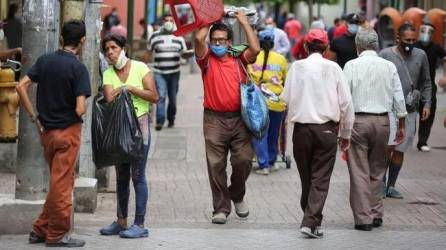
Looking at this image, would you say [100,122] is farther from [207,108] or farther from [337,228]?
[337,228]

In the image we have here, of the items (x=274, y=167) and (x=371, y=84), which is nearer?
(x=371, y=84)

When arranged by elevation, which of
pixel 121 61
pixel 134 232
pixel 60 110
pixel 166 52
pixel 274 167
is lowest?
pixel 274 167

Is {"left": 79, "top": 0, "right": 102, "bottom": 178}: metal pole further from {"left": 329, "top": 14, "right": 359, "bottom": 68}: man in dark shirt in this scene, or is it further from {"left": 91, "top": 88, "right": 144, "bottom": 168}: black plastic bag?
{"left": 329, "top": 14, "right": 359, "bottom": 68}: man in dark shirt

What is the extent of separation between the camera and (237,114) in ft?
33.5

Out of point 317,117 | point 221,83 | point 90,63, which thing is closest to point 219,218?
point 221,83

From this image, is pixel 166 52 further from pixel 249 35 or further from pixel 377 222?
pixel 377 222

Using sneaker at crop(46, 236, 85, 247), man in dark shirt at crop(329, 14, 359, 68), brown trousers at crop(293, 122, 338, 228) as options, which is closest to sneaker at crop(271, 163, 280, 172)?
man in dark shirt at crop(329, 14, 359, 68)

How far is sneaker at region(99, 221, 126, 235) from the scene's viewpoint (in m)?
9.52

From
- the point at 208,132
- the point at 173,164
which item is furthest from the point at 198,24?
the point at 173,164

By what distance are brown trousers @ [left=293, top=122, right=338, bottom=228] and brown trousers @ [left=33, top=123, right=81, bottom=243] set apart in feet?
6.36

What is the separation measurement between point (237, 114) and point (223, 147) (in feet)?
1.05

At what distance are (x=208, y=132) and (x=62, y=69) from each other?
196cm

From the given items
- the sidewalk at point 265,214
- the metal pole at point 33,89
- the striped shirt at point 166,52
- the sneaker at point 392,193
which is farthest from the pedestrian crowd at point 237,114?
the striped shirt at point 166,52

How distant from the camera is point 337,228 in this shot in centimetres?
1021
